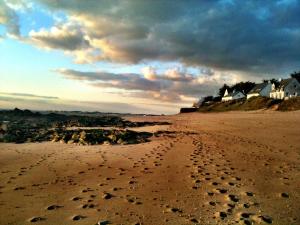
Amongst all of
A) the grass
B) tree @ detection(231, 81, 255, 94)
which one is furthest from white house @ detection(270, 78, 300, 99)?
tree @ detection(231, 81, 255, 94)

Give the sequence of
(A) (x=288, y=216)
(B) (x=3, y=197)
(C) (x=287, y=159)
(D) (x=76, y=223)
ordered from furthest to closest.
Answer: (C) (x=287, y=159), (B) (x=3, y=197), (A) (x=288, y=216), (D) (x=76, y=223)

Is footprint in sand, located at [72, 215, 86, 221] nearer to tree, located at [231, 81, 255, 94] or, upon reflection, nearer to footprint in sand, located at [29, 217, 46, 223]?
footprint in sand, located at [29, 217, 46, 223]

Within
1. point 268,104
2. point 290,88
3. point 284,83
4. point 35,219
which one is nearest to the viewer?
point 35,219

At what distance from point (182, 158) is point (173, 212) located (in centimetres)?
663

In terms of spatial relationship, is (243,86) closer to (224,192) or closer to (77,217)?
(224,192)

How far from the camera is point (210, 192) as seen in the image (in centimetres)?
826

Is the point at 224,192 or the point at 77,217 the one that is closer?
the point at 77,217

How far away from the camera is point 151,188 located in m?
8.67

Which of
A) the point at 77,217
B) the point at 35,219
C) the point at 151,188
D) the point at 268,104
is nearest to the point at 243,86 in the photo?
the point at 268,104

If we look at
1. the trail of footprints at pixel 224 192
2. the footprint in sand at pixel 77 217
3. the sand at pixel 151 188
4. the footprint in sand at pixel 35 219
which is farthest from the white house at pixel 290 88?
the footprint in sand at pixel 35 219

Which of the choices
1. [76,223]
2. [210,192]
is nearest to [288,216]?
[210,192]

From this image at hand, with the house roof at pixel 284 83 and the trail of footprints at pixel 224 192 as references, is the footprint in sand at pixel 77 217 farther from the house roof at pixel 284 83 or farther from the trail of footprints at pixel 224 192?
the house roof at pixel 284 83

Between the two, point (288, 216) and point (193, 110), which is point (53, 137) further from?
point (193, 110)

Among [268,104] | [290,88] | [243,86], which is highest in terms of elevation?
[243,86]
